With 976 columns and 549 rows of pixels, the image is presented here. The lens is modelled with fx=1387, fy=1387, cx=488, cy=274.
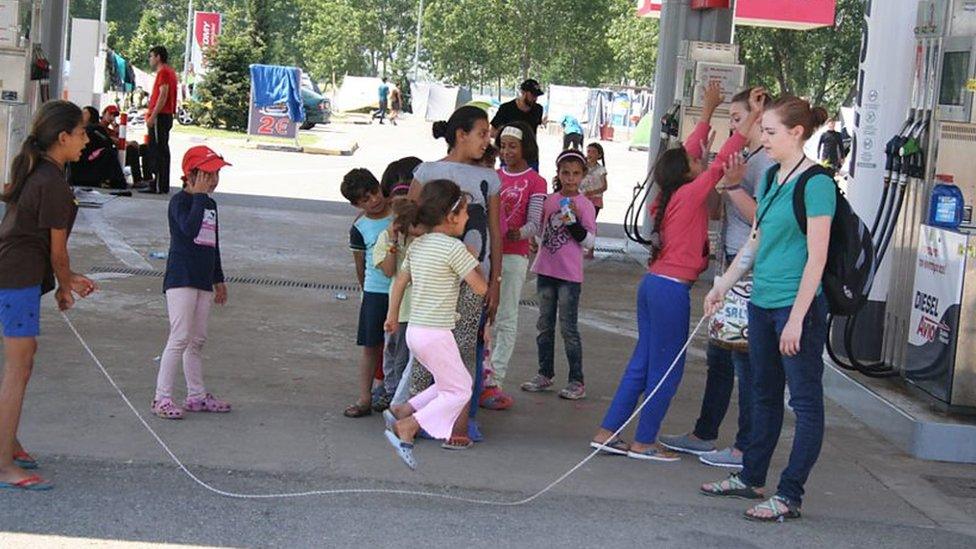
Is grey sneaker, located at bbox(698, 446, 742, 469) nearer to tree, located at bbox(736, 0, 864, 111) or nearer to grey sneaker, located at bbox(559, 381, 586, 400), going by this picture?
grey sneaker, located at bbox(559, 381, 586, 400)

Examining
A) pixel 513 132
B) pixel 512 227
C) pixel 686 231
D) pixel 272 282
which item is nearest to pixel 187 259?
pixel 512 227

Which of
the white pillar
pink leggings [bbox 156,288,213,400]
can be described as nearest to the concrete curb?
the white pillar

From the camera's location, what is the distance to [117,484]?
6121mm

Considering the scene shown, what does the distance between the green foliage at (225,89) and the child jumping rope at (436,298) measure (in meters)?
29.6

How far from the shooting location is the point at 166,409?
7367mm

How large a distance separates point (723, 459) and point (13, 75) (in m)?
9.40

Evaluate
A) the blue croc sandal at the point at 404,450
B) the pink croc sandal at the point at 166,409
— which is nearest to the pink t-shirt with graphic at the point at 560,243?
the blue croc sandal at the point at 404,450

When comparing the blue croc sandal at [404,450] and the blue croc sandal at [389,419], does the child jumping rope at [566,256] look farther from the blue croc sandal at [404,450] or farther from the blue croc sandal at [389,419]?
the blue croc sandal at [404,450]

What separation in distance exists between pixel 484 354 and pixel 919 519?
2.46 meters

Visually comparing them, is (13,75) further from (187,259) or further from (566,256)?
(566,256)

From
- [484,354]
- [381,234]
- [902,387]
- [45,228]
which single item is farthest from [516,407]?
[45,228]

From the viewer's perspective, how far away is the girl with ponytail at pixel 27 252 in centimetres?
595

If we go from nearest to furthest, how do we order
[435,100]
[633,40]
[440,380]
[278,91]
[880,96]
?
[440,380]
[880,96]
[278,91]
[633,40]
[435,100]

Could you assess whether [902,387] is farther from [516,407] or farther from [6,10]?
[6,10]
